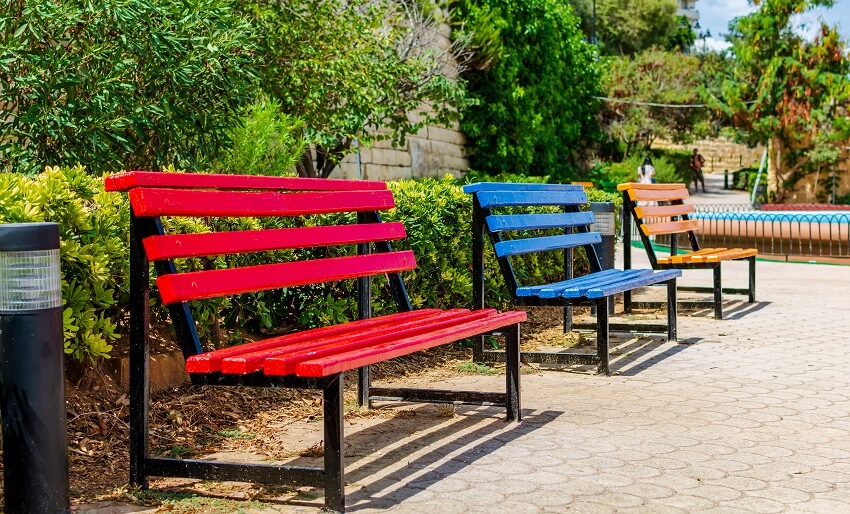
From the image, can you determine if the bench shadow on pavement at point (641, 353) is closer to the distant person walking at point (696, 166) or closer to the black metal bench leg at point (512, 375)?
the black metal bench leg at point (512, 375)

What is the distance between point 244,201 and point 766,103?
95.2 feet

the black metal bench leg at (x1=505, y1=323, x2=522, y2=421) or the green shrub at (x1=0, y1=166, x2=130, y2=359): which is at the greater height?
the green shrub at (x1=0, y1=166, x2=130, y2=359)

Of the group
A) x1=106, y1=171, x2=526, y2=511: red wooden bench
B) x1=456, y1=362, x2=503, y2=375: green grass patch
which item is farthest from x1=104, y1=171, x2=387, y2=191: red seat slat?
x1=456, y1=362, x2=503, y2=375: green grass patch

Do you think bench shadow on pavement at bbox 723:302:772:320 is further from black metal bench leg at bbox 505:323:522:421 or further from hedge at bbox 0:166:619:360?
black metal bench leg at bbox 505:323:522:421

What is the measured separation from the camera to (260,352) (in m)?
3.46

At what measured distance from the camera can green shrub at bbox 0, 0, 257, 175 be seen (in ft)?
20.2

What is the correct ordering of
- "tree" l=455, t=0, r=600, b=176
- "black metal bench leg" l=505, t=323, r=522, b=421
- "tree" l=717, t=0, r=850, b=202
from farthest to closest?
"tree" l=717, t=0, r=850, b=202 < "tree" l=455, t=0, r=600, b=176 < "black metal bench leg" l=505, t=323, r=522, b=421

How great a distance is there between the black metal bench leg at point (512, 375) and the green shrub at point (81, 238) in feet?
5.79

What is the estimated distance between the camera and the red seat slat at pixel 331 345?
10.8 ft

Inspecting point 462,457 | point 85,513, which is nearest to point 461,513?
point 462,457

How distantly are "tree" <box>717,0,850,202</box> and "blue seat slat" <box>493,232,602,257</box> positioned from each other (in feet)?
81.9

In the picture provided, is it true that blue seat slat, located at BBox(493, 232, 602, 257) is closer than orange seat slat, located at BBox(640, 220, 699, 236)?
Yes

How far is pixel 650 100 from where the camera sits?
38.3 m

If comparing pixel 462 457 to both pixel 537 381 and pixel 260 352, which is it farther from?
pixel 537 381
